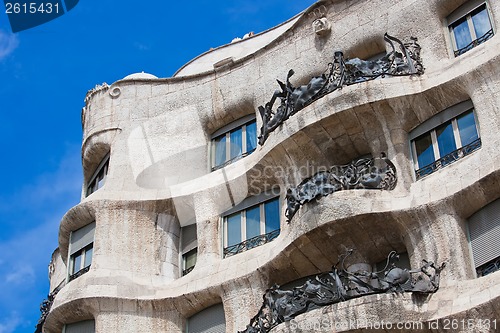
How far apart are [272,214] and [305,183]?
230 cm

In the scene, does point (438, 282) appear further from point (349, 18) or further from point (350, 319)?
point (349, 18)

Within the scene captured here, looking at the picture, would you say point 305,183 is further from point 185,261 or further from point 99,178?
point 99,178

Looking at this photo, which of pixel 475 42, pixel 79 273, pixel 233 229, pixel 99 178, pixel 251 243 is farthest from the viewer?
pixel 99 178

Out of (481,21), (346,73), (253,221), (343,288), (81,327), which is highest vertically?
(481,21)

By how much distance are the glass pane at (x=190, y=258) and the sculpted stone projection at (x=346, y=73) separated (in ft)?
11.4

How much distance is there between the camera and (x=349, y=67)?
19.5 meters

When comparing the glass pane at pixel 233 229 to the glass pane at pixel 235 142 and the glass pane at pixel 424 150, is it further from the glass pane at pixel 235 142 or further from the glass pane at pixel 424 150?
the glass pane at pixel 424 150

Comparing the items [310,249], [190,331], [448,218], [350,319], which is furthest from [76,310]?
[448,218]

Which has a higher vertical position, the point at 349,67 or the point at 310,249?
the point at 349,67

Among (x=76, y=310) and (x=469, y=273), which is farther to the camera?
(x=76, y=310)

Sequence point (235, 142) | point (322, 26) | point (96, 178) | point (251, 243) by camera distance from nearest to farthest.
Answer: point (251, 243) → point (322, 26) → point (235, 142) → point (96, 178)

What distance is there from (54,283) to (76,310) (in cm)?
861

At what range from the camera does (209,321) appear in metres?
20.2

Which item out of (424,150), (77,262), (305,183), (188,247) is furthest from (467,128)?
(77,262)
